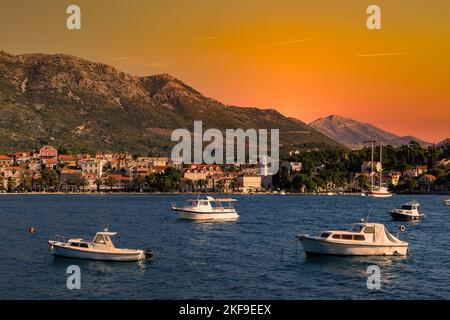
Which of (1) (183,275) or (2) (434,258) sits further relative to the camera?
(2) (434,258)

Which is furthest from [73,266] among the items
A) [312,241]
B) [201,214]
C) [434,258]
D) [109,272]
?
[201,214]

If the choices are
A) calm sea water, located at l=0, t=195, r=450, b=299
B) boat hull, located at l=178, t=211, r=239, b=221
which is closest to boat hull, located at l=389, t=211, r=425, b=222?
boat hull, located at l=178, t=211, r=239, b=221

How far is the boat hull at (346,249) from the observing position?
40906mm

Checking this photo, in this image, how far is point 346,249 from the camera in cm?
4094

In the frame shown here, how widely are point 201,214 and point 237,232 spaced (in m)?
14.3

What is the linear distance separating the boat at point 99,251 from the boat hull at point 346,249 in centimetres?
970

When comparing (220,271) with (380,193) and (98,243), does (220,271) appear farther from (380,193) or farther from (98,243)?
(380,193)

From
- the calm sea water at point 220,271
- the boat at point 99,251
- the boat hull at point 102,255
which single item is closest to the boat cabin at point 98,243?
the boat at point 99,251

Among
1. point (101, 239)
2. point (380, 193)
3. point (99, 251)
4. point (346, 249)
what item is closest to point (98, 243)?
point (101, 239)

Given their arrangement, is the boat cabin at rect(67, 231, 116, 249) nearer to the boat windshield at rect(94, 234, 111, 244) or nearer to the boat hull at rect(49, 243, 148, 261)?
the boat windshield at rect(94, 234, 111, 244)

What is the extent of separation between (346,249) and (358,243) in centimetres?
82

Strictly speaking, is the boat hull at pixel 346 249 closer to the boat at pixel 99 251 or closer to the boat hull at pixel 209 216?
the boat at pixel 99 251

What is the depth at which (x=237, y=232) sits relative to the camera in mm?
62062
